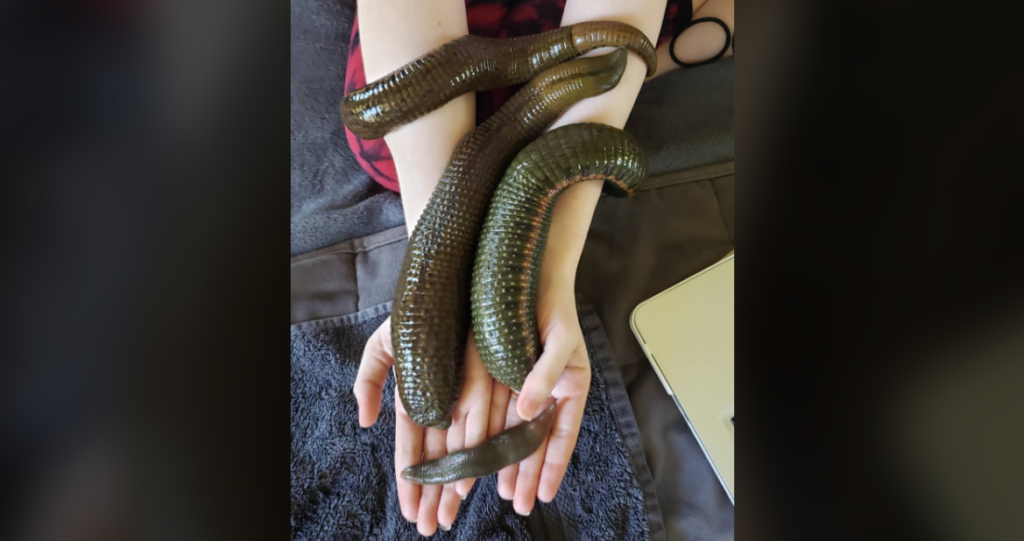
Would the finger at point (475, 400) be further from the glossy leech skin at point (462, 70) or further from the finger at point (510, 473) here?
the glossy leech skin at point (462, 70)

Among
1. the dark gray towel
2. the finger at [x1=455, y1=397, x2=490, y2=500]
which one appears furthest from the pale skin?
the dark gray towel

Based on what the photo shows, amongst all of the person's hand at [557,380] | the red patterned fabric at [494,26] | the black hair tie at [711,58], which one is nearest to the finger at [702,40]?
the black hair tie at [711,58]

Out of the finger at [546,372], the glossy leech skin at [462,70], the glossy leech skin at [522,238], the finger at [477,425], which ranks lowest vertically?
the finger at [477,425]

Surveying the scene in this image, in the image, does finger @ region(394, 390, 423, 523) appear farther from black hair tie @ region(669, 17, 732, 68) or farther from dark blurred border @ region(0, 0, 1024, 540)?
black hair tie @ region(669, 17, 732, 68)

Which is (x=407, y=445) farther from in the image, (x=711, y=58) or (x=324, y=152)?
(x=711, y=58)
